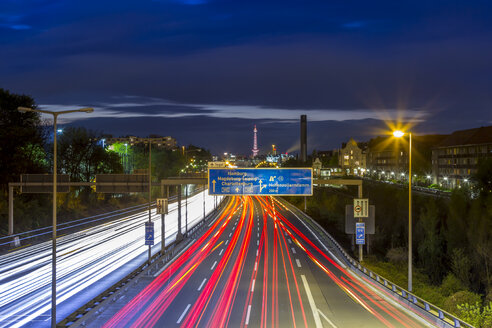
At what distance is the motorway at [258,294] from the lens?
→ 68.5ft

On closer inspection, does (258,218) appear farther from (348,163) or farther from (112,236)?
(348,163)

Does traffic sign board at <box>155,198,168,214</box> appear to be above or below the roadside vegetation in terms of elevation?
above

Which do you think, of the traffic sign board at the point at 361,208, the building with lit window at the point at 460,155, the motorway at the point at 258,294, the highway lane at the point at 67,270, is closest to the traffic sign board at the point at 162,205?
the motorway at the point at 258,294

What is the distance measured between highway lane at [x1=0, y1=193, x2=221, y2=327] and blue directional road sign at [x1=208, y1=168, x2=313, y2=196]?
30.1 ft

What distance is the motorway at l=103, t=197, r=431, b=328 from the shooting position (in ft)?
68.5

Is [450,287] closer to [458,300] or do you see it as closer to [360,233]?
[458,300]

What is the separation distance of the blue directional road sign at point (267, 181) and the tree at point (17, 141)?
108 feet

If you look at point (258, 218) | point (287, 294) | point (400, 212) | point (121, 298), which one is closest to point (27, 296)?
point (121, 298)

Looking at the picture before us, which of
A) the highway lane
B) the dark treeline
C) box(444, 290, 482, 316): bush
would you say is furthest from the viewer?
the dark treeline

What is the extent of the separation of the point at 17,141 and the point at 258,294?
42860 millimetres

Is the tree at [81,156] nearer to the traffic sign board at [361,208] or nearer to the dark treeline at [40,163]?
the dark treeline at [40,163]

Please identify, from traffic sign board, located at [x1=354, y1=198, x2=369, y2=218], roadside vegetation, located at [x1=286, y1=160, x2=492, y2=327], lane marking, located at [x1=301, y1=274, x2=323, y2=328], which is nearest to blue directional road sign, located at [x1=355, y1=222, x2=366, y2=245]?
traffic sign board, located at [x1=354, y1=198, x2=369, y2=218]

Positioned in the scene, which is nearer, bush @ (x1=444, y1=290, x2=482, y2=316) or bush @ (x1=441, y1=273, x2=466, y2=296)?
bush @ (x1=444, y1=290, x2=482, y2=316)

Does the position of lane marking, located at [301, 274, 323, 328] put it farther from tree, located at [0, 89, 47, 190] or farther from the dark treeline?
tree, located at [0, 89, 47, 190]
